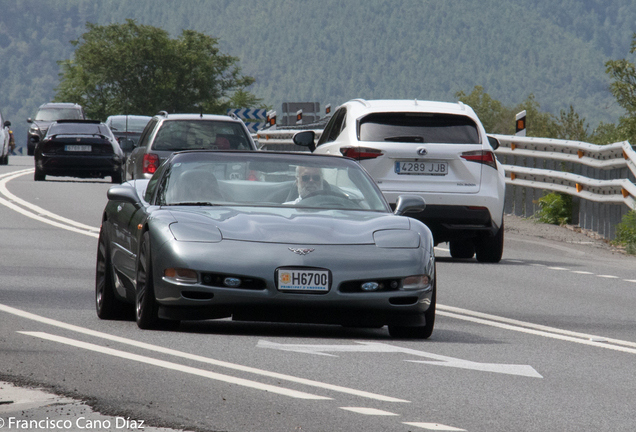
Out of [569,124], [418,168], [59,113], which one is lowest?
[59,113]

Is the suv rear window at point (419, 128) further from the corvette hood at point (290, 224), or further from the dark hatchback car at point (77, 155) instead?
the dark hatchback car at point (77, 155)

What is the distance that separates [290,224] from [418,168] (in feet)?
20.2

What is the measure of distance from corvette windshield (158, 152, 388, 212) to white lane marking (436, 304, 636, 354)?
1.40 metres

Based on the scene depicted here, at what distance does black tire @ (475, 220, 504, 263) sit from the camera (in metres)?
14.5

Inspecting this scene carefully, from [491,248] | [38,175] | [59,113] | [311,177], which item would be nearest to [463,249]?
[491,248]

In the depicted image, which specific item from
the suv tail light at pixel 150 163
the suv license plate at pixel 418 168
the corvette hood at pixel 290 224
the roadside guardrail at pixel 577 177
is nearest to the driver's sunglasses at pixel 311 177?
the corvette hood at pixel 290 224

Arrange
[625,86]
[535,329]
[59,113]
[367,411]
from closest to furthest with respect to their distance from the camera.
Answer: [367,411] < [535,329] < [625,86] < [59,113]

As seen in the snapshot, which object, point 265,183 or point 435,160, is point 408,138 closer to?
point 435,160

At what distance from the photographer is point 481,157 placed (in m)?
13.9

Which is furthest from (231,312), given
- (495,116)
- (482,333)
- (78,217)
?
(495,116)

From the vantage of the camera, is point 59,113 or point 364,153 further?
point 59,113

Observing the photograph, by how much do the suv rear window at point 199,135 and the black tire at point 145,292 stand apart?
10.4 m

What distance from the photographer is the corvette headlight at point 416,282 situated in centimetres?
772

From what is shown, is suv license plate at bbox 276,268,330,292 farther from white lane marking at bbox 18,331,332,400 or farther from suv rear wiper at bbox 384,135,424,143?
suv rear wiper at bbox 384,135,424,143
